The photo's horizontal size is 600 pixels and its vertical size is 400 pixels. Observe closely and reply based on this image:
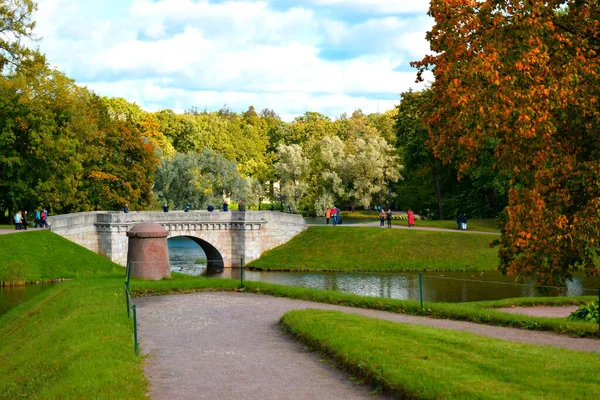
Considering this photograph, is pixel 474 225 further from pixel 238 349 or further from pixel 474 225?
pixel 238 349

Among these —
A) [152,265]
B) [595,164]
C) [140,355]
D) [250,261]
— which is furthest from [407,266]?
[140,355]

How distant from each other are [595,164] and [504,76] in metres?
3.05

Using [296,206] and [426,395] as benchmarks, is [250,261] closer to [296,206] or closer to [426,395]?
[296,206]

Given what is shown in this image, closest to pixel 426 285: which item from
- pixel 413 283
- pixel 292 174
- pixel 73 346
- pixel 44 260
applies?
pixel 413 283

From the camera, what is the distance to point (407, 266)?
162ft

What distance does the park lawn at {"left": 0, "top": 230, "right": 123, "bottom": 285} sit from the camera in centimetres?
4241

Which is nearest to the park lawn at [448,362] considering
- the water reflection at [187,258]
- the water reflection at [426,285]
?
the water reflection at [426,285]

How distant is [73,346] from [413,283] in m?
28.1

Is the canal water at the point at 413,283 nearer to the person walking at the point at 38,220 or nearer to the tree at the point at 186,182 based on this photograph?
the person walking at the point at 38,220

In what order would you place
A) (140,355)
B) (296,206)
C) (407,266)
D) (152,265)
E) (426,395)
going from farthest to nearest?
(296,206) → (407,266) → (152,265) → (140,355) → (426,395)

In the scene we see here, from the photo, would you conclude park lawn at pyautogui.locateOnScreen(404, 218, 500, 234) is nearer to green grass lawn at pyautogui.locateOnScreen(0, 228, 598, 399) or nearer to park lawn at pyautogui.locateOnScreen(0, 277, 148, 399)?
green grass lawn at pyautogui.locateOnScreen(0, 228, 598, 399)

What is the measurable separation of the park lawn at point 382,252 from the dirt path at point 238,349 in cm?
2619

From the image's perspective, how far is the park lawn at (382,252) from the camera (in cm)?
4938

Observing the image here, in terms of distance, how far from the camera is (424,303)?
902 inches
